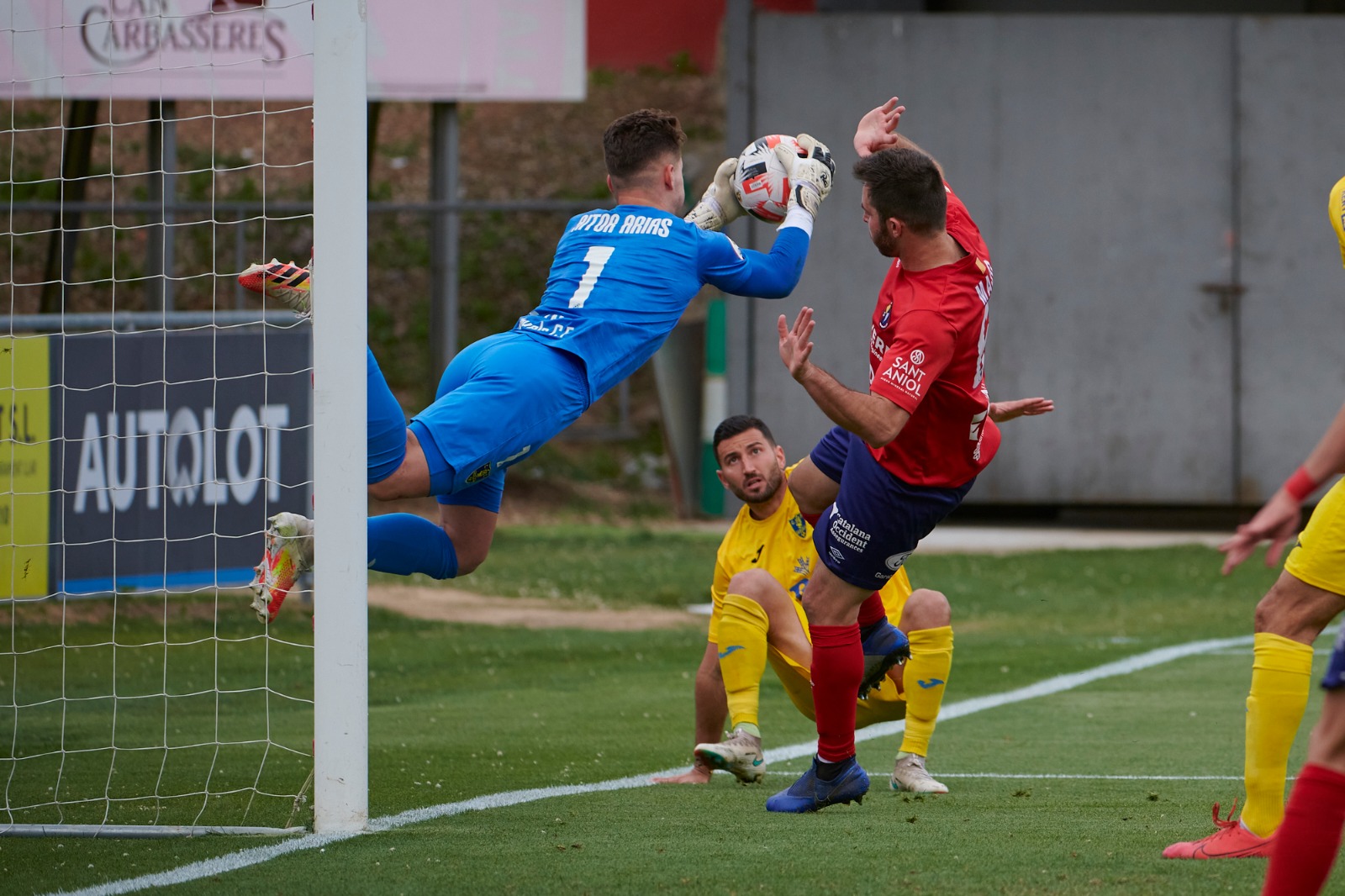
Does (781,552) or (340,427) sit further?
(781,552)

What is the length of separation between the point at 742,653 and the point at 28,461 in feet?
20.7

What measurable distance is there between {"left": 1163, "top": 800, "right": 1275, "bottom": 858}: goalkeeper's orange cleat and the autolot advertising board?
6972mm

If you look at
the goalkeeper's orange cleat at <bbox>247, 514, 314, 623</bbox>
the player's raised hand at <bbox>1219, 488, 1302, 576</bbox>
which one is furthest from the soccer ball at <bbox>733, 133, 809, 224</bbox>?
the player's raised hand at <bbox>1219, 488, 1302, 576</bbox>

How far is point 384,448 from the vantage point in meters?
4.89

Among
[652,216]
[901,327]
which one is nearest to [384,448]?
[652,216]

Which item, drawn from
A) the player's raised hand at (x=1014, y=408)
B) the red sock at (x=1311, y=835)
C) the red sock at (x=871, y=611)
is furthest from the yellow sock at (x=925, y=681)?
the red sock at (x=1311, y=835)

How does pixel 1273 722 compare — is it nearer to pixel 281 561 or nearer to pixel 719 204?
pixel 719 204

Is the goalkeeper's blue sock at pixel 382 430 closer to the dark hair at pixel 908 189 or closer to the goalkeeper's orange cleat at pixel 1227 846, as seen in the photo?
the dark hair at pixel 908 189

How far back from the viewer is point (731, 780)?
5793 millimetres

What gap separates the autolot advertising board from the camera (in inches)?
394

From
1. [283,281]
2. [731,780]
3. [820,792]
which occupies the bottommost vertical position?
[731,780]

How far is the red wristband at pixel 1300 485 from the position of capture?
9.62 feet

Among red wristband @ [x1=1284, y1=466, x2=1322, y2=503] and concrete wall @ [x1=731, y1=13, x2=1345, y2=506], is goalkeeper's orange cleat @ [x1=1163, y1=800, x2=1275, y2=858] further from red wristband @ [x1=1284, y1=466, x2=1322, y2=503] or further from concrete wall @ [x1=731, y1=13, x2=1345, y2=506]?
concrete wall @ [x1=731, y1=13, x2=1345, y2=506]

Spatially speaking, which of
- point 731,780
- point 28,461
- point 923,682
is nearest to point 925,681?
point 923,682
